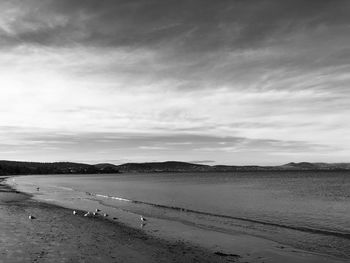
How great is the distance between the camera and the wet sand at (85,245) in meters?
17.9

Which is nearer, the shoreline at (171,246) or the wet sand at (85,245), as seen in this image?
the wet sand at (85,245)

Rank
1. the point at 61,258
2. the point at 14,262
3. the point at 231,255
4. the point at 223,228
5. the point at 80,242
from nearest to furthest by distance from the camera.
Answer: the point at 14,262, the point at 61,258, the point at 231,255, the point at 80,242, the point at 223,228

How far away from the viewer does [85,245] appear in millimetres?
20859

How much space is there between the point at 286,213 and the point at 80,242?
2759 cm

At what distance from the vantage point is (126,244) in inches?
861

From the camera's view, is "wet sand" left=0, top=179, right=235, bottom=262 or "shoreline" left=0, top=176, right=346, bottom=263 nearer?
"wet sand" left=0, top=179, right=235, bottom=262

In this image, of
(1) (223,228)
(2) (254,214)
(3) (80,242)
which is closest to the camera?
(3) (80,242)

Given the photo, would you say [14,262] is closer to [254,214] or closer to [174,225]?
[174,225]

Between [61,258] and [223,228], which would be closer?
[61,258]

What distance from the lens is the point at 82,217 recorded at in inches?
1331

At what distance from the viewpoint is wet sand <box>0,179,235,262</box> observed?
17.9 metres

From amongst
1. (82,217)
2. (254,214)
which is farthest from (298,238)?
(82,217)

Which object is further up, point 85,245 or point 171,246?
point 85,245

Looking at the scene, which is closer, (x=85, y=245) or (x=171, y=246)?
(x=85, y=245)
